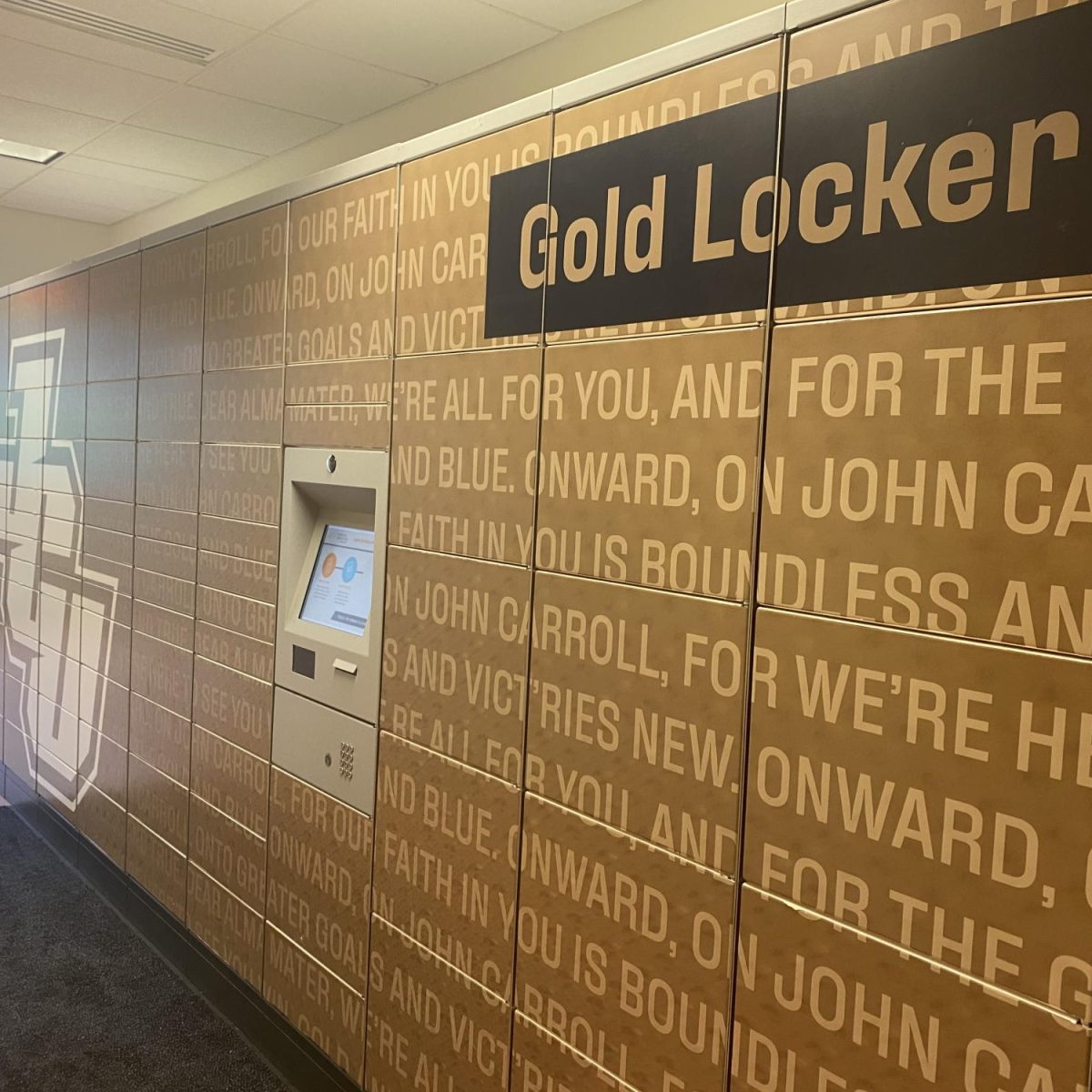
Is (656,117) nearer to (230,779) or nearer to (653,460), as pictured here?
(653,460)

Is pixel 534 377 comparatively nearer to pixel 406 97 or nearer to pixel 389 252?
pixel 389 252

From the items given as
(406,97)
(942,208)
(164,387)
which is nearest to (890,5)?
(942,208)

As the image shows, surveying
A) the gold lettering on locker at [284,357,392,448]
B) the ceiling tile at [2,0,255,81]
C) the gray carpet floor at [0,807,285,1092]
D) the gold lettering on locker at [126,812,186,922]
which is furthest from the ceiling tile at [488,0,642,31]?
the gray carpet floor at [0,807,285,1092]

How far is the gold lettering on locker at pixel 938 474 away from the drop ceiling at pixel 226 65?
269cm

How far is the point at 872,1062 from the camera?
5.02 feet

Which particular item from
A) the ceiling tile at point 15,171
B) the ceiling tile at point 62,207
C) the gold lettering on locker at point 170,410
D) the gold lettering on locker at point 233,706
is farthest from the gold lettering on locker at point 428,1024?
the ceiling tile at point 62,207

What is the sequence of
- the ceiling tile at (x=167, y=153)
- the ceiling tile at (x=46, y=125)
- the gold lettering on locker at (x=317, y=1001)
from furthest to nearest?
the ceiling tile at (x=167, y=153) → the ceiling tile at (x=46, y=125) → the gold lettering on locker at (x=317, y=1001)

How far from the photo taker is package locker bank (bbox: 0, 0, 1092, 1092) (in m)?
1.38

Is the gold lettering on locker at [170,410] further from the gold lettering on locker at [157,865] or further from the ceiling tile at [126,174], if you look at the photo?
the ceiling tile at [126,174]

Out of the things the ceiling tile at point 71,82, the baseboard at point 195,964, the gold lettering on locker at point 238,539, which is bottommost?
the baseboard at point 195,964

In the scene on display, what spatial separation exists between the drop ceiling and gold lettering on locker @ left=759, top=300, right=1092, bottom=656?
269 centimetres

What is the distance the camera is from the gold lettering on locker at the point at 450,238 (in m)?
2.19

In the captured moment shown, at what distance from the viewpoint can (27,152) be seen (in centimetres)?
585

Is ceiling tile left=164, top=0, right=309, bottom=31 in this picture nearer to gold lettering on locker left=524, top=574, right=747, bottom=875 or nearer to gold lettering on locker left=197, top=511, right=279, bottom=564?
gold lettering on locker left=197, top=511, right=279, bottom=564
